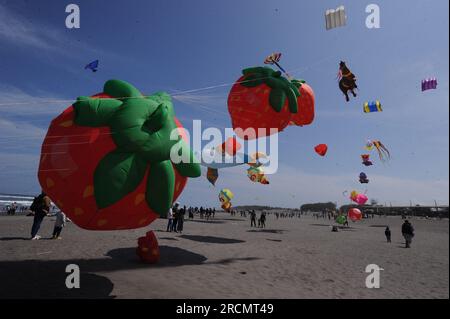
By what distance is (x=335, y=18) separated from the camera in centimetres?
944

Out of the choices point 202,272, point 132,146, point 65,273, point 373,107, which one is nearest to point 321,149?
point 373,107

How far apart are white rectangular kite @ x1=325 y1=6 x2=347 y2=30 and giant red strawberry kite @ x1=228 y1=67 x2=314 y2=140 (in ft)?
9.02

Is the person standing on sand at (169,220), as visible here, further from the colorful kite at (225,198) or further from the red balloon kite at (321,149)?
the colorful kite at (225,198)

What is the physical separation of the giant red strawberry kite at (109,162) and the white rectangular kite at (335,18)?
19.9 feet

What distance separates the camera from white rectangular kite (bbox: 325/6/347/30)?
9.28 meters

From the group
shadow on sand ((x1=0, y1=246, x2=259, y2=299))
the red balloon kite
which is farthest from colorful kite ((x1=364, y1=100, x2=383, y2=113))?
shadow on sand ((x1=0, y1=246, x2=259, y2=299))

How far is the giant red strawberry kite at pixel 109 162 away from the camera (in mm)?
6320

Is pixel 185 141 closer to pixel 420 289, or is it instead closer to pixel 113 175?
pixel 113 175

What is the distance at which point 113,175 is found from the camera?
6.25 metres

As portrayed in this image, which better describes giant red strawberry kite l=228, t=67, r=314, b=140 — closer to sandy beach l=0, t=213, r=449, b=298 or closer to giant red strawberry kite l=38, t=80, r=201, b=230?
sandy beach l=0, t=213, r=449, b=298

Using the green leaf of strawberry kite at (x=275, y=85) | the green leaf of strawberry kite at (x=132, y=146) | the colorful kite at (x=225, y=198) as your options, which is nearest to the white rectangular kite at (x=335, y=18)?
the green leaf of strawberry kite at (x=275, y=85)
